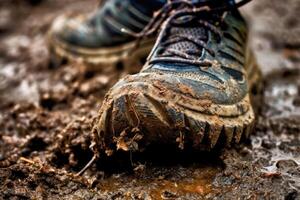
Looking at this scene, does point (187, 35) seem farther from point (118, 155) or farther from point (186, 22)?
point (118, 155)

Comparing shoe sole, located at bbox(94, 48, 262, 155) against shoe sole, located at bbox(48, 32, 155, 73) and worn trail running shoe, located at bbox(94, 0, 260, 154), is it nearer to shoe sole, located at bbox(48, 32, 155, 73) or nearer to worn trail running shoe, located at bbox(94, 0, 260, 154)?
worn trail running shoe, located at bbox(94, 0, 260, 154)

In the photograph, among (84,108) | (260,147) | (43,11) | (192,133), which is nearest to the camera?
(192,133)

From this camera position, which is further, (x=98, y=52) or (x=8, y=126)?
(x=98, y=52)

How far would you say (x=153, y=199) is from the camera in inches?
62.1

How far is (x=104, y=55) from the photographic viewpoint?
8.45 ft

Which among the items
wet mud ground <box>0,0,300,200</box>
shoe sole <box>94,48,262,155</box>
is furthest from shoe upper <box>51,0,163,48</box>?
shoe sole <box>94,48,262,155</box>

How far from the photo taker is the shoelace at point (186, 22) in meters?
Answer: 1.75

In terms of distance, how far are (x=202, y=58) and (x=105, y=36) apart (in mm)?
879

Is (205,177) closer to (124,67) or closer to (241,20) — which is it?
(241,20)

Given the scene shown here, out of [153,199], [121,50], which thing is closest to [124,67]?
[121,50]

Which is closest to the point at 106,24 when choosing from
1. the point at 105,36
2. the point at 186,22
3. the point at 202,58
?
the point at 105,36

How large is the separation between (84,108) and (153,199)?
0.75 metres

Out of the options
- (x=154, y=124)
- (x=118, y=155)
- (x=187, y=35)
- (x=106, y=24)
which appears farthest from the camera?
(x=106, y=24)

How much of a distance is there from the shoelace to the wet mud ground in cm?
31
